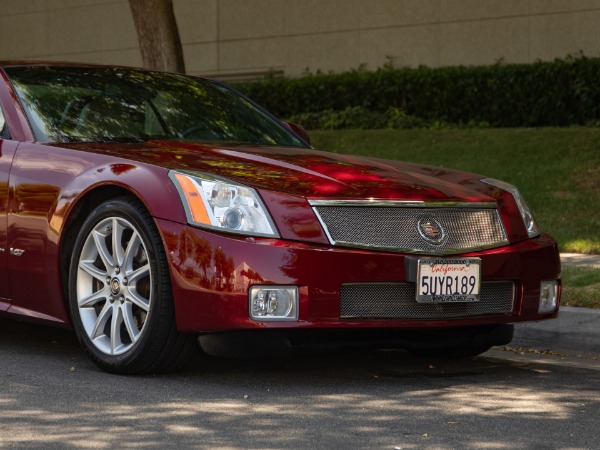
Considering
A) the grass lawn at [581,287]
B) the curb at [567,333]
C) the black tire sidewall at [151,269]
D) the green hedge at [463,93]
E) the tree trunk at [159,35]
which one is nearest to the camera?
the black tire sidewall at [151,269]

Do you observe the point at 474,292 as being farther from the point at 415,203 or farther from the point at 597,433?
the point at 597,433

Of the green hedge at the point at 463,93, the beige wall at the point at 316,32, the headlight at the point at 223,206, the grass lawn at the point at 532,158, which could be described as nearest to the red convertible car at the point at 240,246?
the headlight at the point at 223,206

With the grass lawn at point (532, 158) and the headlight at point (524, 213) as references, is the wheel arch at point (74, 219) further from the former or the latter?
the grass lawn at point (532, 158)

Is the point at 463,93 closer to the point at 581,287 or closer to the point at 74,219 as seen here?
the point at 581,287

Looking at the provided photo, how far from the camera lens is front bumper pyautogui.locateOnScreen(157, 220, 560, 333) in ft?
18.6

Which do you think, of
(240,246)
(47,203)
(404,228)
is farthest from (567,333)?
(47,203)

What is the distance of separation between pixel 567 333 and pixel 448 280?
2089mm

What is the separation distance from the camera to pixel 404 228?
5918 millimetres

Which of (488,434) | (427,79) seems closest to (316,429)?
(488,434)

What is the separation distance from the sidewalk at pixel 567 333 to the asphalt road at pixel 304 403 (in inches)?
22.4

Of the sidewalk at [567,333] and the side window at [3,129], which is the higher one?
the side window at [3,129]

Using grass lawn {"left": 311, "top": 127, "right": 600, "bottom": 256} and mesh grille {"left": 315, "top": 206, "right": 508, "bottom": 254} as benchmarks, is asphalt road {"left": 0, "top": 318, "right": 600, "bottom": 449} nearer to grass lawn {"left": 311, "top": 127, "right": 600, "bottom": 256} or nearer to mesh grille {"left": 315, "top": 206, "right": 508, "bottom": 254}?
mesh grille {"left": 315, "top": 206, "right": 508, "bottom": 254}

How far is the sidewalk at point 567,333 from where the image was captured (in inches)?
302

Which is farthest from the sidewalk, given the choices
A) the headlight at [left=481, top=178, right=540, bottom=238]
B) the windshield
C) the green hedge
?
the green hedge
